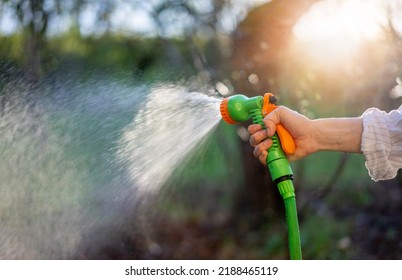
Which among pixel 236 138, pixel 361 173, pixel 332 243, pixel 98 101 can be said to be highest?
pixel 98 101

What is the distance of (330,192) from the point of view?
3871mm

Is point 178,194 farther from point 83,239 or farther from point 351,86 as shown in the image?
point 351,86

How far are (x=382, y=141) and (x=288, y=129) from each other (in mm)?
276

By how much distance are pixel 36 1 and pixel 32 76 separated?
493 millimetres

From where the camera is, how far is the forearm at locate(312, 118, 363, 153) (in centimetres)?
195

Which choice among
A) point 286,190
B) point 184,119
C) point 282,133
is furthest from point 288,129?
point 184,119

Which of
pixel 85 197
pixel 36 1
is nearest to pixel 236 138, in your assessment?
pixel 85 197

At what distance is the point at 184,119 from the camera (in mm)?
2738

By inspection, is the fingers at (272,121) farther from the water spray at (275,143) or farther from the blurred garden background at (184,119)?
the blurred garden background at (184,119)

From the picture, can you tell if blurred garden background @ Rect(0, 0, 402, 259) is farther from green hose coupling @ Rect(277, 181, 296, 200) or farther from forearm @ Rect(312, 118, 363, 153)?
green hose coupling @ Rect(277, 181, 296, 200)

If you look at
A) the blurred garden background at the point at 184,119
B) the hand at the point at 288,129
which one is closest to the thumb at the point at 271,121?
the hand at the point at 288,129

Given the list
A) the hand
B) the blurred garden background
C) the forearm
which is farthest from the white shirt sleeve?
the blurred garden background

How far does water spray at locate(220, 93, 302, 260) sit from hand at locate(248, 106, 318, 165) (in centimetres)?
2

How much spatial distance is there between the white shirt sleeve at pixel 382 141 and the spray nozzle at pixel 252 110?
0.24 metres
